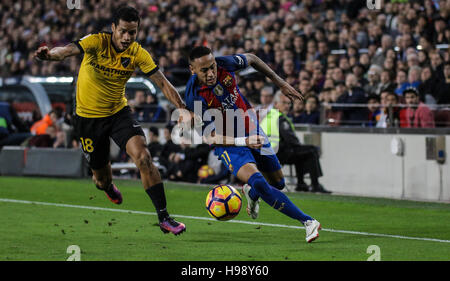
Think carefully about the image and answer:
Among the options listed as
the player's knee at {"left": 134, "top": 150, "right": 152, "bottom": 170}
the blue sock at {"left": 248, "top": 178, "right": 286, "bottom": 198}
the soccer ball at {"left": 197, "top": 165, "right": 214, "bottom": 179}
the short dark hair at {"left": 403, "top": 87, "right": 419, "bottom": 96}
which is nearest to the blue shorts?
the blue sock at {"left": 248, "top": 178, "right": 286, "bottom": 198}

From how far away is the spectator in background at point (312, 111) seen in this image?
16062mm

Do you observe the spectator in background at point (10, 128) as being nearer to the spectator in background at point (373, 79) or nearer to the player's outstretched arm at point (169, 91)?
the spectator in background at point (373, 79)

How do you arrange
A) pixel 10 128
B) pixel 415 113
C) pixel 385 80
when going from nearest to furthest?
pixel 415 113 < pixel 385 80 < pixel 10 128

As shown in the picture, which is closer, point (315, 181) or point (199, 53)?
point (199, 53)

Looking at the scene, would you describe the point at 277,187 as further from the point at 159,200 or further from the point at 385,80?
the point at 385,80

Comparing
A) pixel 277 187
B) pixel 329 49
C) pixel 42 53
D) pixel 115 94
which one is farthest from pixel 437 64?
pixel 42 53

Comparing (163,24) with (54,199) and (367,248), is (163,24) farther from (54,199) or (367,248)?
(367,248)

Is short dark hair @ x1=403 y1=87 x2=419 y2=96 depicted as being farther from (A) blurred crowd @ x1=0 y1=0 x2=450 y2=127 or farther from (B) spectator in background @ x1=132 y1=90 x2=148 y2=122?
(B) spectator in background @ x1=132 y1=90 x2=148 y2=122

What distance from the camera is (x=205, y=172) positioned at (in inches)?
661

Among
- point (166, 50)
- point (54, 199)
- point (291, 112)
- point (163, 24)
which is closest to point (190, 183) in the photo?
point (291, 112)

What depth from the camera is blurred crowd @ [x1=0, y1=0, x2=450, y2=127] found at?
1501 cm

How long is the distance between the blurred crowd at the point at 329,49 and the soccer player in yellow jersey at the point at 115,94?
650 centimetres

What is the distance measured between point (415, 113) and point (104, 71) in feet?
23.8

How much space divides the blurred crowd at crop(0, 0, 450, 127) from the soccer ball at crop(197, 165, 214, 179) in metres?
1.84
